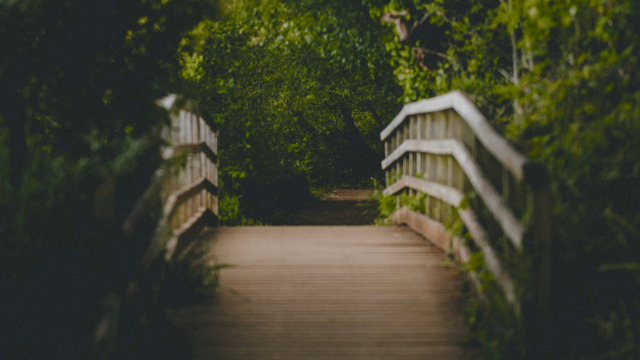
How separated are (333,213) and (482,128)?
9179 millimetres

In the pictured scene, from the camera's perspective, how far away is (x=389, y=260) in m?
4.71

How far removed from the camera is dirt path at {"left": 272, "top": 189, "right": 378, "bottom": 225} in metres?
11.2

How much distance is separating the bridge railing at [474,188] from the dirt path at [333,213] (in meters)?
3.52

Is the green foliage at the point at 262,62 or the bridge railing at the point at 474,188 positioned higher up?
the green foliage at the point at 262,62

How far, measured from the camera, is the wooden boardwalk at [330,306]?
3.11 meters

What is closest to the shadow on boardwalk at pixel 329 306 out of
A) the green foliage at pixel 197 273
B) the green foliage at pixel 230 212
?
the green foliage at pixel 197 273

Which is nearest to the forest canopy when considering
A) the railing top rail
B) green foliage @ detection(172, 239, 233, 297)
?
the railing top rail

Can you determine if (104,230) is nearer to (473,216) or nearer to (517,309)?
(517,309)

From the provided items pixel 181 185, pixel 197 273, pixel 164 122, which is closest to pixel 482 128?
pixel 164 122

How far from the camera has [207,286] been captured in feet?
12.2

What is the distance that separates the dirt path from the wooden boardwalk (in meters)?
4.69

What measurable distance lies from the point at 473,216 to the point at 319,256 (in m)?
1.43

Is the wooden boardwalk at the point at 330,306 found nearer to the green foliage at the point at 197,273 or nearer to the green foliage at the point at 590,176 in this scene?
the green foliage at the point at 197,273

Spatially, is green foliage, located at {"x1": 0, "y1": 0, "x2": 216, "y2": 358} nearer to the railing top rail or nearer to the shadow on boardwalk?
the shadow on boardwalk
